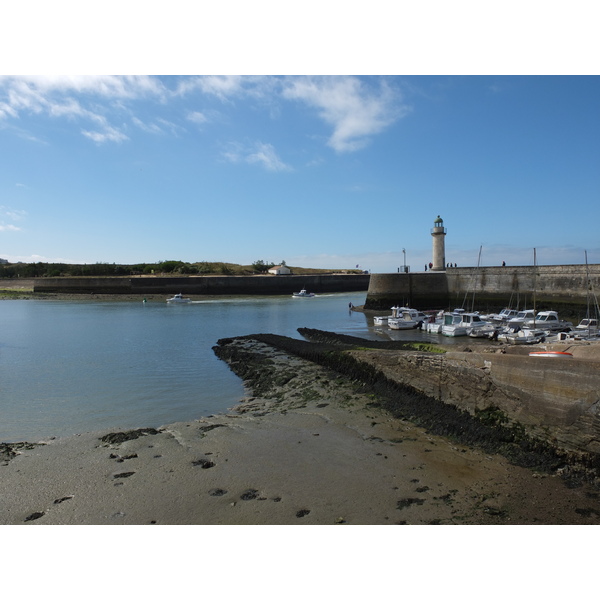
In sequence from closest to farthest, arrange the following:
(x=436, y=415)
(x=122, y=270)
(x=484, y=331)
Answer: (x=436, y=415) → (x=484, y=331) → (x=122, y=270)

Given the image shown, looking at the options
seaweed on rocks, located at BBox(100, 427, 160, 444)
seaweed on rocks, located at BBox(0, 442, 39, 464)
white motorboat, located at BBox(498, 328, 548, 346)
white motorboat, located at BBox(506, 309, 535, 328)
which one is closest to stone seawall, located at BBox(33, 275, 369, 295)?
white motorboat, located at BBox(506, 309, 535, 328)

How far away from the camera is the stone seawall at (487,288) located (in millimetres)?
25531

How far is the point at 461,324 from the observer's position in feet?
66.6

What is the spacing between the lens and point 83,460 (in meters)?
6.34

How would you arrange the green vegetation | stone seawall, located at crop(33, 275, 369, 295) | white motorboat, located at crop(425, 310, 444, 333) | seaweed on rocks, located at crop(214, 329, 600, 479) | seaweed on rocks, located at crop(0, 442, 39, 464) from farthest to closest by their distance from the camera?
1. the green vegetation
2. stone seawall, located at crop(33, 275, 369, 295)
3. white motorboat, located at crop(425, 310, 444, 333)
4. seaweed on rocks, located at crop(0, 442, 39, 464)
5. seaweed on rocks, located at crop(214, 329, 600, 479)

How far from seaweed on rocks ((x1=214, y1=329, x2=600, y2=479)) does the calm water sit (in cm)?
174

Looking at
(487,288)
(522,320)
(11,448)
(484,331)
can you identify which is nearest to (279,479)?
(11,448)

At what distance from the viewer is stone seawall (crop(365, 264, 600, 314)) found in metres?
25.5

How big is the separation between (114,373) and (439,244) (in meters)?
27.5

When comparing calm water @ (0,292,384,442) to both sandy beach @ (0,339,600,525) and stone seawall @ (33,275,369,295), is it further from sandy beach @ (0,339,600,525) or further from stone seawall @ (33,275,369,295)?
stone seawall @ (33,275,369,295)

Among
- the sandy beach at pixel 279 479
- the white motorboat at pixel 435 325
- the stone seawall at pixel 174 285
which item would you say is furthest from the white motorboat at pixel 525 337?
the stone seawall at pixel 174 285

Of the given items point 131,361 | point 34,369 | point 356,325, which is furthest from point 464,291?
point 34,369

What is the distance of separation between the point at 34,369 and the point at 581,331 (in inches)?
750

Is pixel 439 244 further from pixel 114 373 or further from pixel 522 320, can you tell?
pixel 114 373
